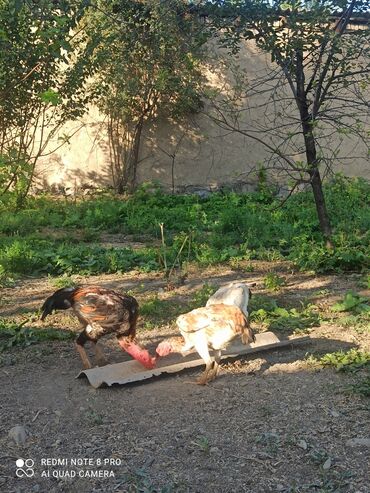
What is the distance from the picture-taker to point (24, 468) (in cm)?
372

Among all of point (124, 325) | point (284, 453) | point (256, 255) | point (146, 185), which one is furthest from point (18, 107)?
point (284, 453)

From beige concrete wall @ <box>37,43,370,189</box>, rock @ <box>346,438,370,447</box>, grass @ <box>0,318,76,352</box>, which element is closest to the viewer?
rock @ <box>346,438,370,447</box>

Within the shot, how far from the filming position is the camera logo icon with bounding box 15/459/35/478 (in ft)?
12.0

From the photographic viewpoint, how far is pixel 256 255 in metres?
8.49

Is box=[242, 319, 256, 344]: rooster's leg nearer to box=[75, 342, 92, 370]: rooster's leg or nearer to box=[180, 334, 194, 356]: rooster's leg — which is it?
box=[180, 334, 194, 356]: rooster's leg

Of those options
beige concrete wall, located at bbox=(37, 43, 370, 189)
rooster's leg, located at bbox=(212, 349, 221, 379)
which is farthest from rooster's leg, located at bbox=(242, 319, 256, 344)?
beige concrete wall, located at bbox=(37, 43, 370, 189)

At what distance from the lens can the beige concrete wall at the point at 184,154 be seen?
13898mm

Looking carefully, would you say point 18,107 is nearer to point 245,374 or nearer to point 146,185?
point 146,185

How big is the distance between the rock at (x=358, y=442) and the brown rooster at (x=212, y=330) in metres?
1.13

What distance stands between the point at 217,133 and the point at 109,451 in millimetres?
10894

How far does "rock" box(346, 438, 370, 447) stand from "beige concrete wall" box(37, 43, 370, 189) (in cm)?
1026

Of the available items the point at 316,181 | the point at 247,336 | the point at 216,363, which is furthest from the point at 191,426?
the point at 316,181

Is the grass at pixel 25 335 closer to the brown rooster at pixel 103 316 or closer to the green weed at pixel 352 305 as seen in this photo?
the brown rooster at pixel 103 316

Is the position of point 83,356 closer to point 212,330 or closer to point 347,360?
point 212,330
